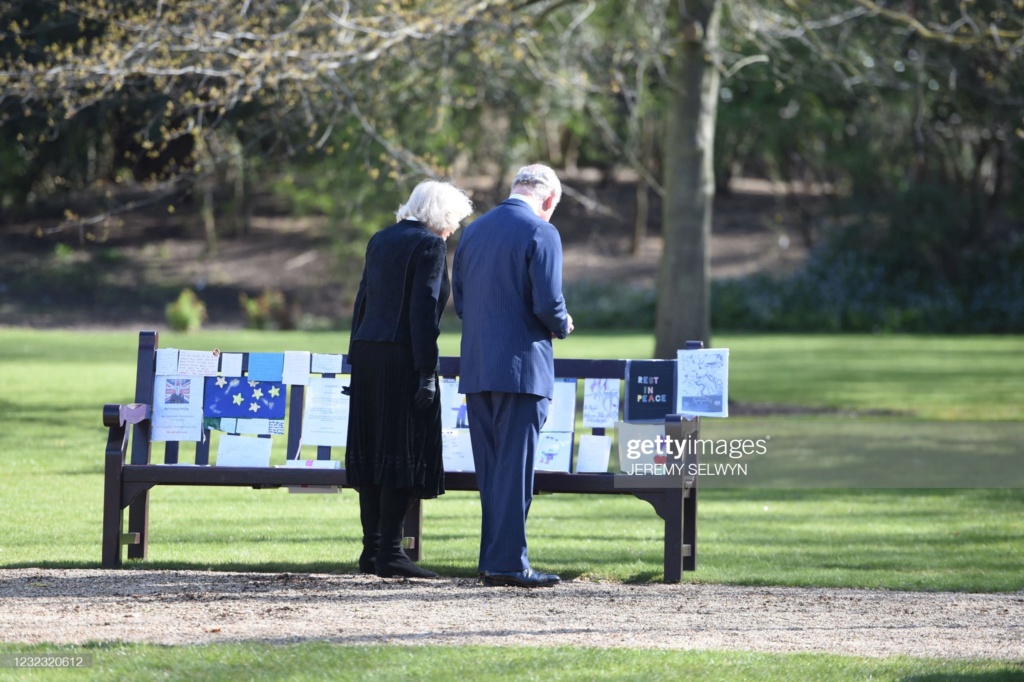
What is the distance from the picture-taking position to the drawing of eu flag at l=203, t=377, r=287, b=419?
7.65 m

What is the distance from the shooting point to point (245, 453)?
24.6 feet

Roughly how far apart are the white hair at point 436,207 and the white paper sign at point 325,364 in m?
1.07

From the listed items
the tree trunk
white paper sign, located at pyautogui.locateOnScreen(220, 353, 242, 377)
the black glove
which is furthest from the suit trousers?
the tree trunk

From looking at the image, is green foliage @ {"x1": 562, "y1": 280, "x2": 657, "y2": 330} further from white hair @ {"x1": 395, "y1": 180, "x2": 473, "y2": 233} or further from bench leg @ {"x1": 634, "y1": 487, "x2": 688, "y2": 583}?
white hair @ {"x1": 395, "y1": 180, "x2": 473, "y2": 233}

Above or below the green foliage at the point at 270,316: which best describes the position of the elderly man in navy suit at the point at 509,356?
below

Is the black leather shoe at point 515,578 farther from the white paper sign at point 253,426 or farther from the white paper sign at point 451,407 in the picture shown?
the white paper sign at point 253,426

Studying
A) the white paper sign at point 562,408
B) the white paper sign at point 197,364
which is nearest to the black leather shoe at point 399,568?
the white paper sign at point 562,408

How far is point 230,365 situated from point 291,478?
2.64 feet

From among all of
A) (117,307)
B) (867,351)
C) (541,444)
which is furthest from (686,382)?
(117,307)

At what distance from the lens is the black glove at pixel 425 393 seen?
6777 mm

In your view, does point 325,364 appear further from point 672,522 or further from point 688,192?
point 688,192

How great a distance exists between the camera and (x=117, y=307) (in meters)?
40.7

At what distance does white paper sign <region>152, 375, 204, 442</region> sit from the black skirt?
3.74ft

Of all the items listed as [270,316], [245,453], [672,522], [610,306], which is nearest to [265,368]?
[245,453]
